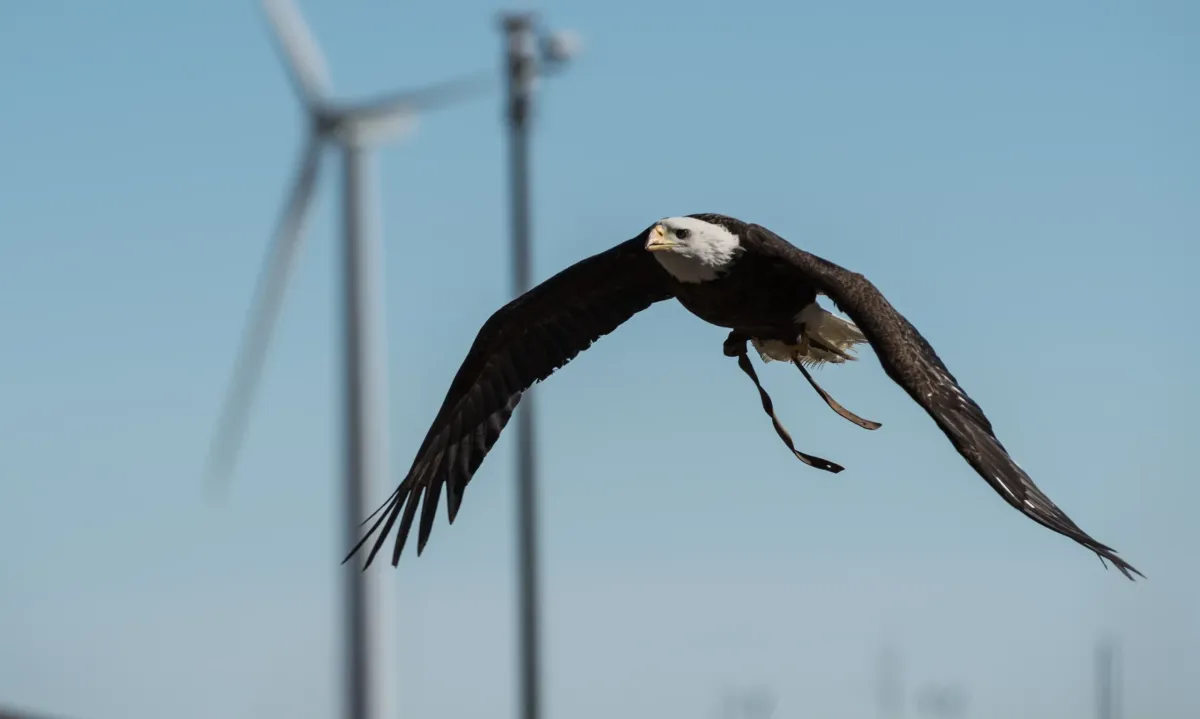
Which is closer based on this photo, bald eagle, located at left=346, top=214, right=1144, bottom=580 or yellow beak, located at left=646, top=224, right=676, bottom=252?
bald eagle, located at left=346, top=214, right=1144, bottom=580

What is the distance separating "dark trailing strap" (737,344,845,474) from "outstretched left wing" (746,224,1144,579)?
0.77 m

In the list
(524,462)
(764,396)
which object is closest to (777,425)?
(764,396)

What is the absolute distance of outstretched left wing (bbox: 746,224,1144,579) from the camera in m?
13.6

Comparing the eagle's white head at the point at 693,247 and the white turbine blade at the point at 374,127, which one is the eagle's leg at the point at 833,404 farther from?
the white turbine blade at the point at 374,127

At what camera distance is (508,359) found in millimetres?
16938

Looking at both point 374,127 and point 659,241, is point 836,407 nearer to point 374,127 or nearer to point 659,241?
point 659,241

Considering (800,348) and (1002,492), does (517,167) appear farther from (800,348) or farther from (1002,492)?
(1002,492)

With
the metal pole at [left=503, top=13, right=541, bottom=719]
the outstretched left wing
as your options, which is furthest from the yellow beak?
the metal pole at [left=503, top=13, right=541, bottom=719]

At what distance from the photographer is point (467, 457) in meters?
16.8

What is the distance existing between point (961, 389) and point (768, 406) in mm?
1317

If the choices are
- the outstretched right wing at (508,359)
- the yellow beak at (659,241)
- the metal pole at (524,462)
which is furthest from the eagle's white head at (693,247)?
the metal pole at (524,462)

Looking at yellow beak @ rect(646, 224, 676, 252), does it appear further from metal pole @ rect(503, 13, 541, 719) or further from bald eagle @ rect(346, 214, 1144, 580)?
metal pole @ rect(503, 13, 541, 719)

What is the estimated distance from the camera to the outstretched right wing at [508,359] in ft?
54.5

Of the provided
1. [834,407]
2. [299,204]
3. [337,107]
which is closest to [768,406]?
[834,407]
